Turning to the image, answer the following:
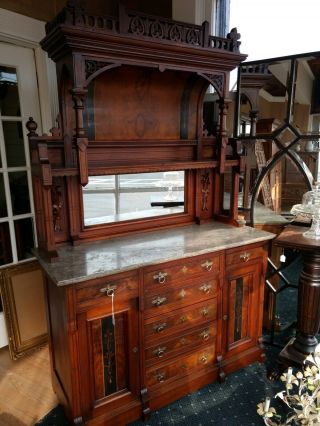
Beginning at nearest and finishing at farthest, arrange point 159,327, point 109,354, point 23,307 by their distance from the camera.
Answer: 1. point 109,354
2. point 159,327
3. point 23,307

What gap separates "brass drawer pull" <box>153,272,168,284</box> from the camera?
174cm

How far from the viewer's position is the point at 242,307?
2.16 metres

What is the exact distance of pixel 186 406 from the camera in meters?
1.96

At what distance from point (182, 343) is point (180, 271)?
46cm

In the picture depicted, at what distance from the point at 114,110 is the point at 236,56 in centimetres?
79

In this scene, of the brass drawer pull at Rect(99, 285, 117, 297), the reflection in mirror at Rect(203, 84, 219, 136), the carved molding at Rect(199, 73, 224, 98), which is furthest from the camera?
the reflection in mirror at Rect(203, 84, 219, 136)

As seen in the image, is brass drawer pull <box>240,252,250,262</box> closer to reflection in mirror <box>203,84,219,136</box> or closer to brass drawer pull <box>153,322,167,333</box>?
brass drawer pull <box>153,322,167,333</box>

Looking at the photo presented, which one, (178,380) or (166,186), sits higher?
(166,186)

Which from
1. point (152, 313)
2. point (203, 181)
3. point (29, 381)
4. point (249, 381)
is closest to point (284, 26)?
point (203, 181)

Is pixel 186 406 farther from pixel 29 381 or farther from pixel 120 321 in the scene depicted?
pixel 29 381

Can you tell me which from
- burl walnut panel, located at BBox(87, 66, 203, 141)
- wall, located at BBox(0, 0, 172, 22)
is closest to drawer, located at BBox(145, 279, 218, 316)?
burl walnut panel, located at BBox(87, 66, 203, 141)

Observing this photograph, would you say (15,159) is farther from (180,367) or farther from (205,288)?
(180,367)

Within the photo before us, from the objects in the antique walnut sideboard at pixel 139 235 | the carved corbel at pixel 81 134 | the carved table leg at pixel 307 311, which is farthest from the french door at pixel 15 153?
the carved table leg at pixel 307 311

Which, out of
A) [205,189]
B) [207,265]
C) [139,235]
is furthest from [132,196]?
[207,265]
